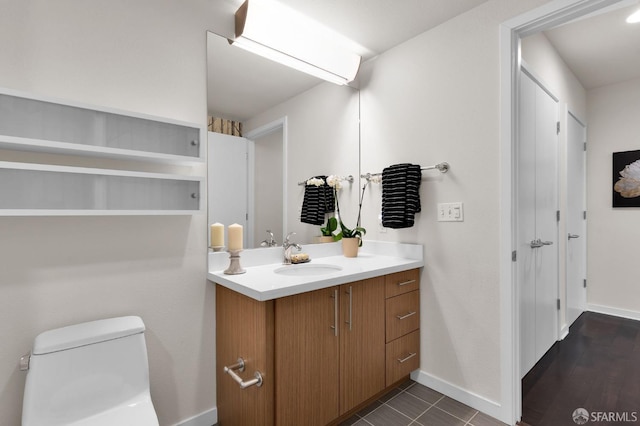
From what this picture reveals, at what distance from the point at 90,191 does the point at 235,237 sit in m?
0.68

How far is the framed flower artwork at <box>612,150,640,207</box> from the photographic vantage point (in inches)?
127

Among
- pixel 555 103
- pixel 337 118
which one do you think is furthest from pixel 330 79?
pixel 555 103

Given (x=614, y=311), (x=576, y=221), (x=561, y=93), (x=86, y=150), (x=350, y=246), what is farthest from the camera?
(x=614, y=311)

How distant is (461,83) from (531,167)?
878mm

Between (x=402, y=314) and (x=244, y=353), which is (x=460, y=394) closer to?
(x=402, y=314)

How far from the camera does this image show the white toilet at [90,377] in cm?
115

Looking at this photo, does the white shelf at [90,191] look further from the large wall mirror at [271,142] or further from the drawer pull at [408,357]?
the drawer pull at [408,357]

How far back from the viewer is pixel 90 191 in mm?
1272

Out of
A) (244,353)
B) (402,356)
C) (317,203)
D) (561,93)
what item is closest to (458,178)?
(317,203)

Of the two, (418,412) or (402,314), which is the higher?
(402,314)

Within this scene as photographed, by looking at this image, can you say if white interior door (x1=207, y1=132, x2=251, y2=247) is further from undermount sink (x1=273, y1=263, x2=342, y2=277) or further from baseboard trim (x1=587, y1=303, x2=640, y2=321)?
baseboard trim (x1=587, y1=303, x2=640, y2=321)

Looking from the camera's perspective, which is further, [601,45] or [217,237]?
[601,45]

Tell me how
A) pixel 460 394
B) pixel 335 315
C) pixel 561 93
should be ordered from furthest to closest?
pixel 561 93 → pixel 460 394 → pixel 335 315

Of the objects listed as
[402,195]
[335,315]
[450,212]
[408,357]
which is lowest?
[408,357]
